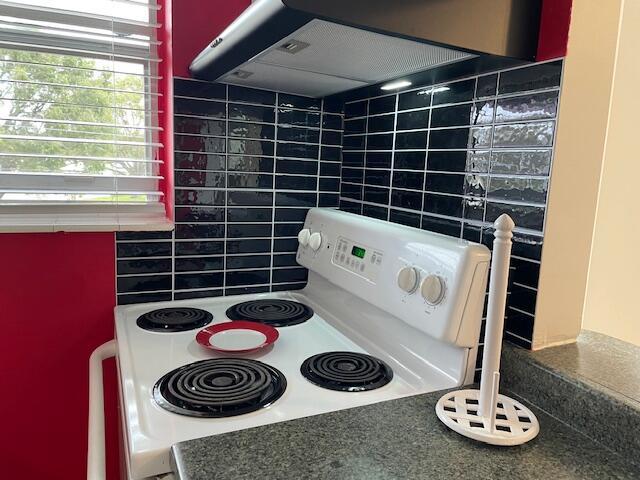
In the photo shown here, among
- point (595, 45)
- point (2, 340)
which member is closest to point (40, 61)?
point (2, 340)

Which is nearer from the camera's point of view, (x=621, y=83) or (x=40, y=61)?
(x=621, y=83)

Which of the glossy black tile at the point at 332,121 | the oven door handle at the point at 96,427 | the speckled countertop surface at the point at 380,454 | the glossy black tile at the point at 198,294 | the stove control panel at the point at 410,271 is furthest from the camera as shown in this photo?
the glossy black tile at the point at 332,121

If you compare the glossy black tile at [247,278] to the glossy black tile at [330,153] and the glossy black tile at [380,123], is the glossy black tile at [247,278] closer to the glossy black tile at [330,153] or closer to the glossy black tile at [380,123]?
the glossy black tile at [330,153]

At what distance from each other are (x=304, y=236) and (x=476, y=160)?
0.55 meters

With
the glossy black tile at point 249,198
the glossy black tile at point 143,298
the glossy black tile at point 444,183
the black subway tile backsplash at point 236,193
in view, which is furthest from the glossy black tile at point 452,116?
the glossy black tile at point 143,298

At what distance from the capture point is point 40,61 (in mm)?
1239

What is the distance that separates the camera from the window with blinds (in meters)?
1.21

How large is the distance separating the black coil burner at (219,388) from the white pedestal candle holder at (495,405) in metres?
0.30

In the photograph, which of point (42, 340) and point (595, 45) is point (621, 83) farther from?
point (42, 340)

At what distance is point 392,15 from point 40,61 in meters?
1.01

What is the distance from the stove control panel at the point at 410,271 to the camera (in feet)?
2.75

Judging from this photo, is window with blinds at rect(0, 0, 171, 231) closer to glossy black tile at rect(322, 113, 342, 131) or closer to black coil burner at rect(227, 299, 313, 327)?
black coil burner at rect(227, 299, 313, 327)

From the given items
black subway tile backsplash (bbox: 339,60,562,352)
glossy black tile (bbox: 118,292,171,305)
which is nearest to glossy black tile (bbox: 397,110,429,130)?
black subway tile backsplash (bbox: 339,60,562,352)

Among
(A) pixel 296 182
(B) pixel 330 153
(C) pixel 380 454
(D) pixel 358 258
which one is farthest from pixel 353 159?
(C) pixel 380 454
